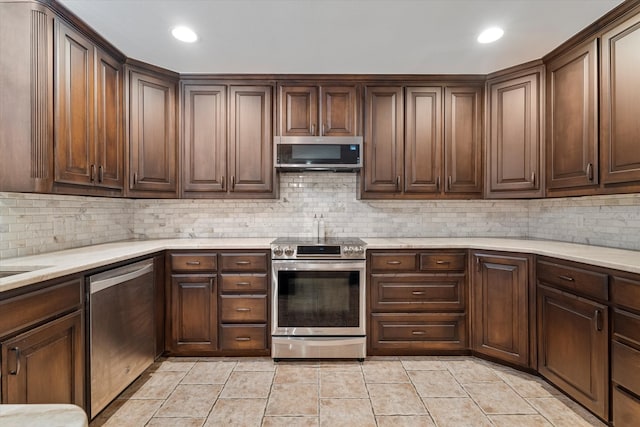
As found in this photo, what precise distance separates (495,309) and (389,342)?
886 mm

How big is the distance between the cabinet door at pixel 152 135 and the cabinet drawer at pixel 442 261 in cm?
232

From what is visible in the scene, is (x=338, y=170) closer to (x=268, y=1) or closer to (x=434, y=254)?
(x=434, y=254)

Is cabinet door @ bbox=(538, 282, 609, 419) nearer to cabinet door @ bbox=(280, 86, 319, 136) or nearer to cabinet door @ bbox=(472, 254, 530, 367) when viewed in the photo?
cabinet door @ bbox=(472, 254, 530, 367)

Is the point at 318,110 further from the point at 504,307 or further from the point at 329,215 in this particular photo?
the point at 504,307

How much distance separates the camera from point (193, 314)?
2.71 meters

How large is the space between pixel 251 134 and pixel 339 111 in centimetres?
84

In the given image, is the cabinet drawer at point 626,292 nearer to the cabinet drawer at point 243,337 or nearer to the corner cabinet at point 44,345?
the cabinet drawer at point 243,337

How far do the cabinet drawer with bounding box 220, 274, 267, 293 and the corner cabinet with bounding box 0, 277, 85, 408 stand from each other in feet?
3.47

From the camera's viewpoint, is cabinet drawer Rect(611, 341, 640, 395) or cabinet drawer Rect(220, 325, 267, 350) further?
cabinet drawer Rect(220, 325, 267, 350)

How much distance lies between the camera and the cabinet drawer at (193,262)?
2.71 metres

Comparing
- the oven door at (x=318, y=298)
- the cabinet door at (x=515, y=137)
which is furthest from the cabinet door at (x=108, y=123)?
the cabinet door at (x=515, y=137)

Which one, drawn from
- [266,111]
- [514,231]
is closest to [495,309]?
[514,231]

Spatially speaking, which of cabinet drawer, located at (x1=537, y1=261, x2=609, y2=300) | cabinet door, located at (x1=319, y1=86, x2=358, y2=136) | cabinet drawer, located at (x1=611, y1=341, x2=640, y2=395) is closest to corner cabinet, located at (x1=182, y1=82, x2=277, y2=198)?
cabinet door, located at (x1=319, y1=86, x2=358, y2=136)

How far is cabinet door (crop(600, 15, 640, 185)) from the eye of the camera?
201 cm
